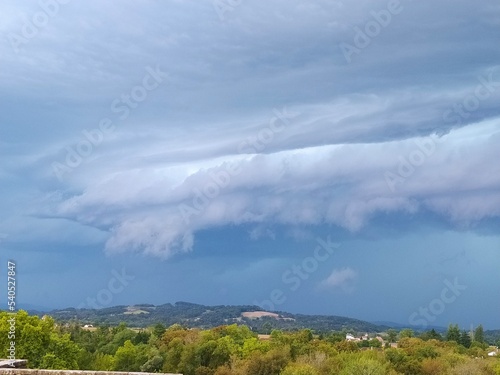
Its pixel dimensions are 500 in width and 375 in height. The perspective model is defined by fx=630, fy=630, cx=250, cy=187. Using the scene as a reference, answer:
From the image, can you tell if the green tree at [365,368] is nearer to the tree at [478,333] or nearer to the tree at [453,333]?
the tree at [453,333]

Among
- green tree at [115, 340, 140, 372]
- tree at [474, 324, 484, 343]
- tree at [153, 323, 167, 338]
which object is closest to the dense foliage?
green tree at [115, 340, 140, 372]

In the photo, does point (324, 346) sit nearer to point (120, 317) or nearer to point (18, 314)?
point (18, 314)

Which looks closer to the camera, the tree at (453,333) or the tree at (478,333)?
the tree at (453,333)

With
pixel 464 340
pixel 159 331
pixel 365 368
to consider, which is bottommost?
pixel 365 368

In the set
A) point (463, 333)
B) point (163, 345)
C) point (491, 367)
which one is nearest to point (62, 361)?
point (163, 345)

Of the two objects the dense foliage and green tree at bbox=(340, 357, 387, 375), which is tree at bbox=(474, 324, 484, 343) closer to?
the dense foliage

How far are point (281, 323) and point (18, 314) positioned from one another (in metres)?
153

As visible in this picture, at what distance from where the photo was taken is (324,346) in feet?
214

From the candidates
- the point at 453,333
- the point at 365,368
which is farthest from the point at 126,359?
the point at 453,333

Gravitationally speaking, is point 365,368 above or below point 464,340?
below

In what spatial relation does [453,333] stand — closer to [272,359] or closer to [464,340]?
[464,340]

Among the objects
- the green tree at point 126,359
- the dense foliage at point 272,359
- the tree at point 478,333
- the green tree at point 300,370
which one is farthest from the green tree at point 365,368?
the tree at point 478,333

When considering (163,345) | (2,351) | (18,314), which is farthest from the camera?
(163,345)

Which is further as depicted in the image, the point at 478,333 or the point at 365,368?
the point at 478,333
